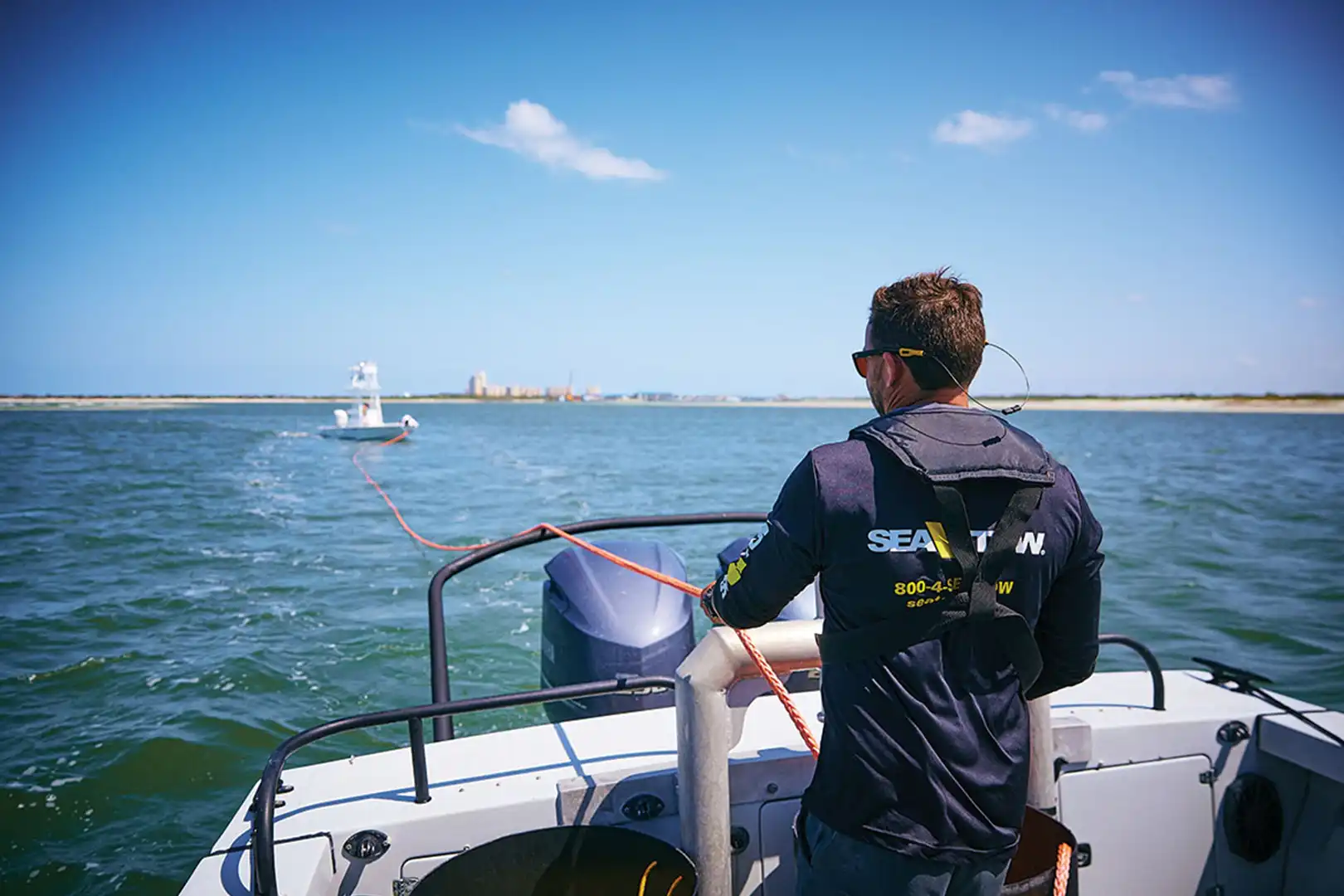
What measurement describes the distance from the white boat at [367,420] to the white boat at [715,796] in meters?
39.6

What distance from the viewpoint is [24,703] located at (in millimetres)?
7176

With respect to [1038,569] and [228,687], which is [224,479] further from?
[1038,569]

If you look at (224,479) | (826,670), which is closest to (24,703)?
(826,670)

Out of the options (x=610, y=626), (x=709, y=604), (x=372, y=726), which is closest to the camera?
(x=709, y=604)

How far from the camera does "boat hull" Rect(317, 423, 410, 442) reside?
135 feet

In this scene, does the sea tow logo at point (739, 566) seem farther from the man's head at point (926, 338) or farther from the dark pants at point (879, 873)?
the dark pants at point (879, 873)

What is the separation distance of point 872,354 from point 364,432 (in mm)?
42836

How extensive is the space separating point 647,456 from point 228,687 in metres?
30.6

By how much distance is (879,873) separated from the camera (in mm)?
1606

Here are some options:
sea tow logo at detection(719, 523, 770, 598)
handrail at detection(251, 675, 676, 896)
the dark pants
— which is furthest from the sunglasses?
handrail at detection(251, 675, 676, 896)

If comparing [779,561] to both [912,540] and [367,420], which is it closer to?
[912,540]

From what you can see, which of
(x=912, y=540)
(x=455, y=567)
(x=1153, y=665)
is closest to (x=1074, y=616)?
(x=912, y=540)

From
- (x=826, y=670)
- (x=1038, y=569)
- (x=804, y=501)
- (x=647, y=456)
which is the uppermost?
(x=804, y=501)

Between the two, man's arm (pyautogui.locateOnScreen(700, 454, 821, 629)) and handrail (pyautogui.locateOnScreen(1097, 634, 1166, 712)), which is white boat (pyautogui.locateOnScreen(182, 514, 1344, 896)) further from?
man's arm (pyautogui.locateOnScreen(700, 454, 821, 629))
